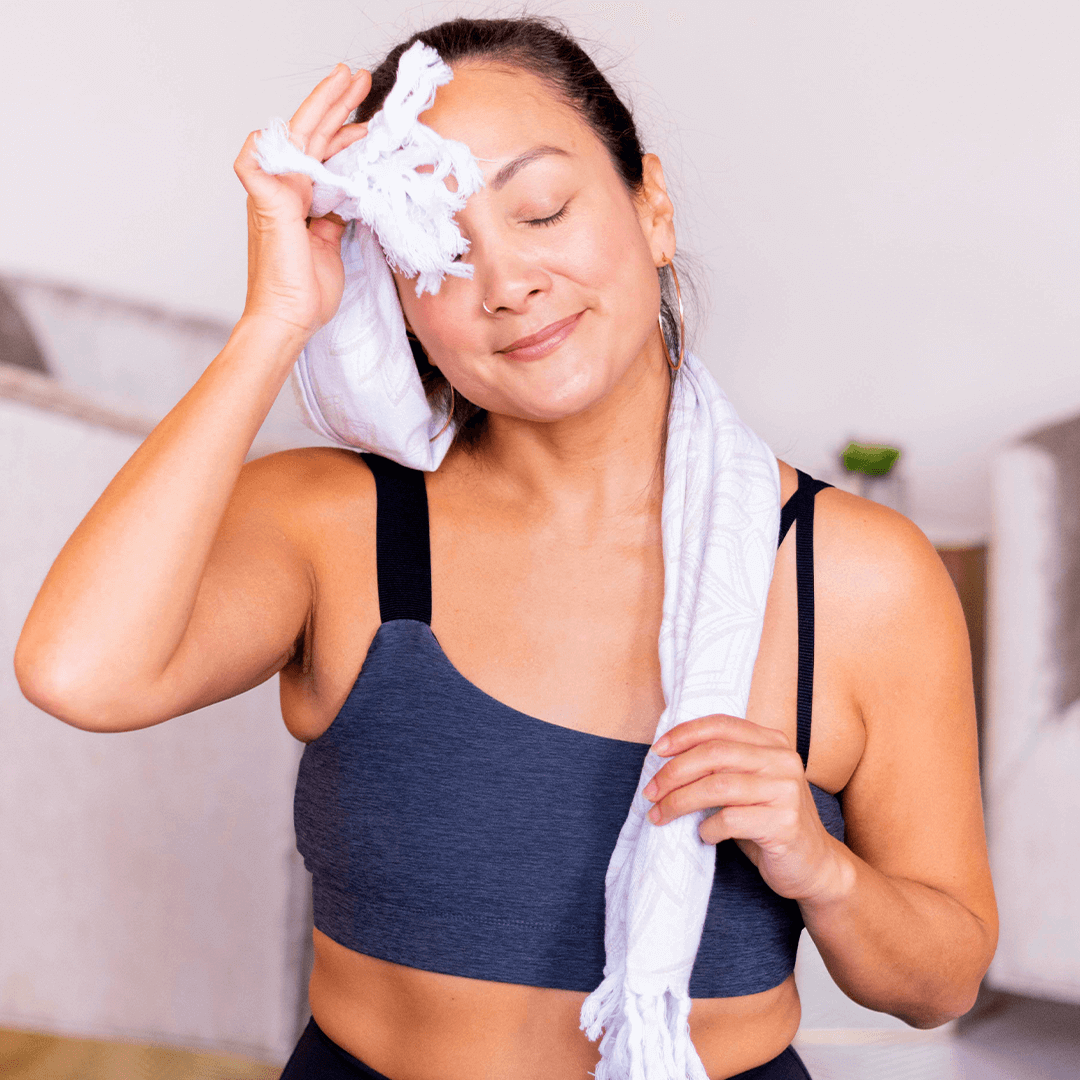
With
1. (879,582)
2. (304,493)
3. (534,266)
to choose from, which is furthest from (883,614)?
(304,493)

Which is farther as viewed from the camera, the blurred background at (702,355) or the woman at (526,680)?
the blurred background at (702,355)

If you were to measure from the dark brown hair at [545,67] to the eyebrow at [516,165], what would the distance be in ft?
0.34

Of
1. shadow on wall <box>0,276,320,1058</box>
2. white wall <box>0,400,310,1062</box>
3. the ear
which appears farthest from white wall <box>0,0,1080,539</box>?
the ear

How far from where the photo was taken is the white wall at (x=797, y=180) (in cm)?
157

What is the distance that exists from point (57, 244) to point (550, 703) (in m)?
1.20

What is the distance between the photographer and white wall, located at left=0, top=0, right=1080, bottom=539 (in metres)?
1.57

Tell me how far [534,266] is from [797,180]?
0.94 metres

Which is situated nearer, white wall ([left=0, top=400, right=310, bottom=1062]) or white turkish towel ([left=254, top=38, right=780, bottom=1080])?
white turkish towel ([left=254, top=38, right=780, bottom=1080])

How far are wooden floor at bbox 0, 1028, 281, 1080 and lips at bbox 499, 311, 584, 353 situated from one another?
55.8 inches

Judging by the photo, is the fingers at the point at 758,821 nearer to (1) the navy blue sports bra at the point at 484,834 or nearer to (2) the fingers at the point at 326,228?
(1) the navy blue sports bra at the point at 484,834

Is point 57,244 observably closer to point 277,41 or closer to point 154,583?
point 277,41

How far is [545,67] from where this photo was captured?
98cm

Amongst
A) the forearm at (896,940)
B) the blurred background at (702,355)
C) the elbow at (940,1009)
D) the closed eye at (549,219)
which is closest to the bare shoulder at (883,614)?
the forearm at (896,940)

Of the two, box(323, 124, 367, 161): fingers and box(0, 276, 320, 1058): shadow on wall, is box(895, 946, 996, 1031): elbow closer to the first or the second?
box(323, 124, 367, 161): fingers
